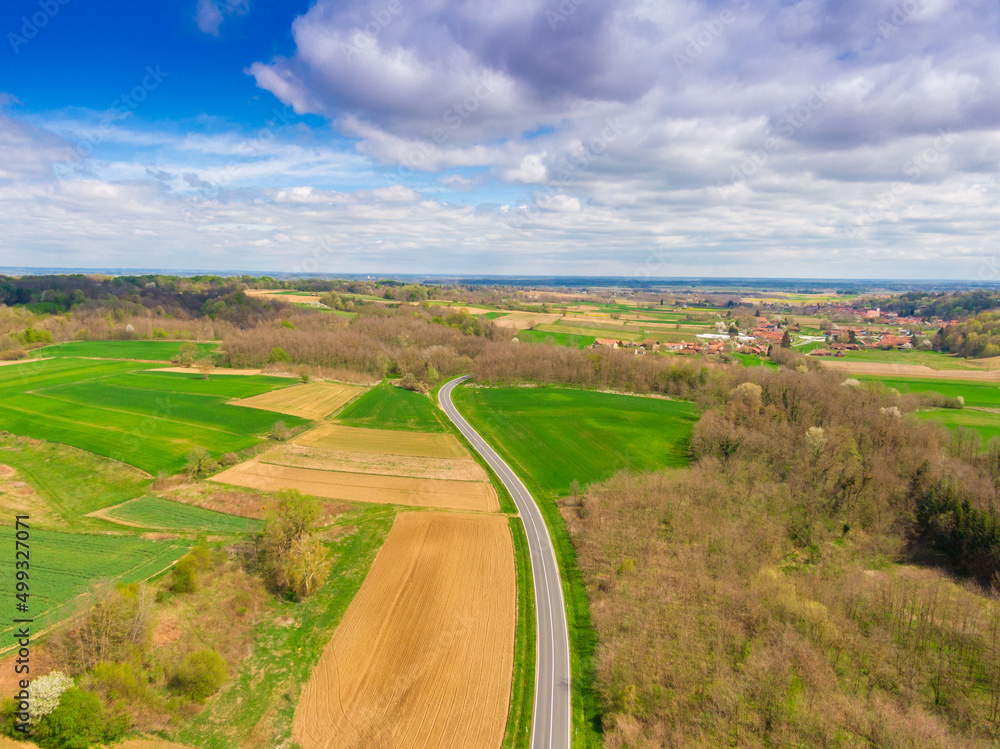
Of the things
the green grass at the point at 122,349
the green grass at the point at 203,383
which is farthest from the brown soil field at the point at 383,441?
the green grass at the point at 122,349

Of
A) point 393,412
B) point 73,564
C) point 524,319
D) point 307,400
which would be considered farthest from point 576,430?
point 524,319

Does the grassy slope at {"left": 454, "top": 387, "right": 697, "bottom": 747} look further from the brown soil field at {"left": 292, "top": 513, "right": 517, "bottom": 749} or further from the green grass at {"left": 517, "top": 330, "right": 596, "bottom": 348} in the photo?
the green grass at {"left": 517, "top": 330, "right": 596, "bottom": 348}

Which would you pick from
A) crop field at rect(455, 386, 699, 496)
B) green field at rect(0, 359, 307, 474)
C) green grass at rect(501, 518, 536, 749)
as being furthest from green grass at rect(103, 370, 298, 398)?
green grass at rect(501, 518, 536, 749)

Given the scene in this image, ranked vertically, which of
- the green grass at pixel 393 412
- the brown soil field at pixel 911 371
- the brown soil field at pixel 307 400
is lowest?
the green grass at pixel 393 412

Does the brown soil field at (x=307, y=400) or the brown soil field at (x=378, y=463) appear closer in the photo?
the brown soil field at (x=378, y=463)

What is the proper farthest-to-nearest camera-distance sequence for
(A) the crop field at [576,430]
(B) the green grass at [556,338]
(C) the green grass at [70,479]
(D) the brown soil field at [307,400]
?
(B) the green grass at [556,338] → (D) the brown soil field at [307,400] → (A) the crop field at [576,430] → (C) the green grass at [70,479]

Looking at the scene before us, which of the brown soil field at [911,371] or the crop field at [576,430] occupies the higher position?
the brown soil field at [911,371]

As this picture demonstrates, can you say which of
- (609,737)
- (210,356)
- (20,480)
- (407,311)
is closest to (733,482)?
(609,737)

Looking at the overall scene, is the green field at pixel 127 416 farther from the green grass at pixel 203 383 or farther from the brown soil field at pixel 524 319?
the brown soil field at pixel 524 319
